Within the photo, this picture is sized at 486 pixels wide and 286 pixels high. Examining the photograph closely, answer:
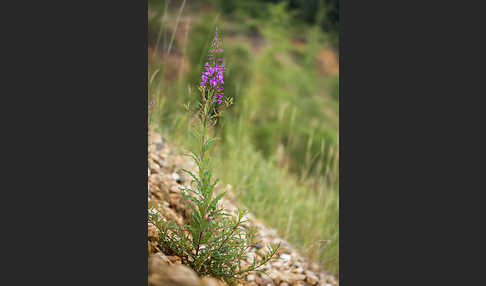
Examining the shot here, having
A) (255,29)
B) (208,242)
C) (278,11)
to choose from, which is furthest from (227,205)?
(255,29)

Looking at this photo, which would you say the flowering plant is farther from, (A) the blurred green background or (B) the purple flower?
(A) the blurred green background

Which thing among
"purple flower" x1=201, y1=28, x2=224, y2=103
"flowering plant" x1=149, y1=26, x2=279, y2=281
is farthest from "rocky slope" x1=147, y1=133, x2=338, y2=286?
"purple flower" x1=201, y1=28, x2=224, y2=103

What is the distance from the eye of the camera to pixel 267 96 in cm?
538

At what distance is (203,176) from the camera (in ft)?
5.82

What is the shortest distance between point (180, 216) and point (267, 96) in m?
3.49

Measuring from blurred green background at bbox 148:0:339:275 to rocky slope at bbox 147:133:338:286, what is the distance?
0.48ft

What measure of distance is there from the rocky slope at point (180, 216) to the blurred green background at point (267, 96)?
15 centimetres

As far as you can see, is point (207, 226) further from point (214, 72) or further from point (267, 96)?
point (267, 96)

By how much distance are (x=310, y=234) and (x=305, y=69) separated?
12.6 ft

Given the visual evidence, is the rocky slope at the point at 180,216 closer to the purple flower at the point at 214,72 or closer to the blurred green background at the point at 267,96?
the blurred green background at the point at 267,96

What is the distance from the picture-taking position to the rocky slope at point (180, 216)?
2.01 m

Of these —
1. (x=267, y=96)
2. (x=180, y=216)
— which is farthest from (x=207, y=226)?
(x=267, y=96)

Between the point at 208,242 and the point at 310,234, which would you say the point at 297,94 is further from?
the point at 208,242
